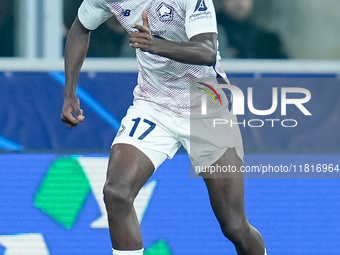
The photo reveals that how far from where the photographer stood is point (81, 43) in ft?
10.5

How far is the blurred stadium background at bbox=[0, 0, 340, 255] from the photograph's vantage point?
371 centimetres

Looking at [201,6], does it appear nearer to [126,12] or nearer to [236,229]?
[126,12]

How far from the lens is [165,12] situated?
2818 millimetres

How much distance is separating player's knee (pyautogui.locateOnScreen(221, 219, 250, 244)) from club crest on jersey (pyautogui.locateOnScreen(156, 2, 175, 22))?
3.54ft

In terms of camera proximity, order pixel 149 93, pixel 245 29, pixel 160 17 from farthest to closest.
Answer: pixel 245 29 < pixel 149 93 < pixel 160 17

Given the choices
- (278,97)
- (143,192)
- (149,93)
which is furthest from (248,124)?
(149,93)

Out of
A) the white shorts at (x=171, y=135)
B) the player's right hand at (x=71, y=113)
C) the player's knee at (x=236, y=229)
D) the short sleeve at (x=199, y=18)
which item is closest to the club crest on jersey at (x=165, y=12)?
the short sleeve at (x=199, y=18)

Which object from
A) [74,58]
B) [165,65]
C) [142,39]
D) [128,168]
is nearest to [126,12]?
[165,65]

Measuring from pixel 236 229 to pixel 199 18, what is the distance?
1.11 meters

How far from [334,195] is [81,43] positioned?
1877 mm

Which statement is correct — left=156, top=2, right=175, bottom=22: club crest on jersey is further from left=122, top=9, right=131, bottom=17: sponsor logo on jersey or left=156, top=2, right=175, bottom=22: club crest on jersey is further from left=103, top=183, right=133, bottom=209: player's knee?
left=103, top=183, right=133, bottom=209: player's knee

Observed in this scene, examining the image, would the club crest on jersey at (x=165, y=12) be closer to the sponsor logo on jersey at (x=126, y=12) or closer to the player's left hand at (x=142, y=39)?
the sponsor logo on jersey at (x=126, y=12)

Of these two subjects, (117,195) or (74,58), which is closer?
(117,195)

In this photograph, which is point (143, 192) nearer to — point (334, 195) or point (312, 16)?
point (334, 195)
